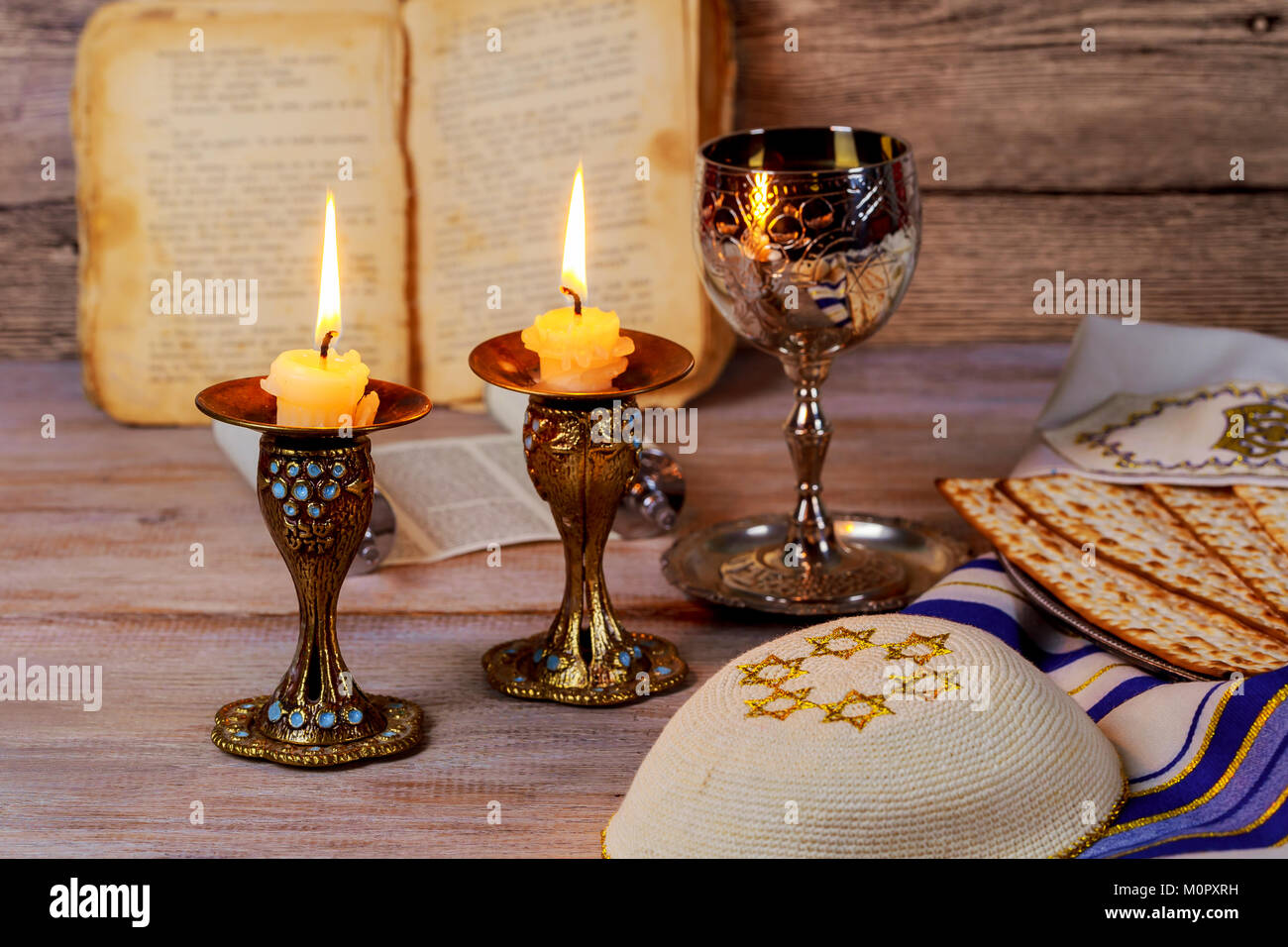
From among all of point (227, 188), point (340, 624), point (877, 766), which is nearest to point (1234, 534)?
point (877, 766)

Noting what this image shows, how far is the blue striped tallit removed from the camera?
24.8 inches

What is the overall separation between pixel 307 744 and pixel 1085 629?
1.39 feet

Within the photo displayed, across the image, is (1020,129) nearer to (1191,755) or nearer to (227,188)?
(227,188)


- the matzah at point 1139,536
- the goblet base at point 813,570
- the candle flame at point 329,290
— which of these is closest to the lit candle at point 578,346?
the candle flame at point 329,290

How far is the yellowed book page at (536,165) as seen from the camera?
1302mm

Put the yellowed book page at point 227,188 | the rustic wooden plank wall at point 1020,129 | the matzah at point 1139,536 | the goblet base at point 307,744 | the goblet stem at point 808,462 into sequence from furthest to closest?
1. the rustic wooden plank wall at point 1020,129
2. the yellowed book page at point 227,188
3. the goblet stem at point 808,462
4. the matzah at point 1139,536
5. the goblet base at point 307,744

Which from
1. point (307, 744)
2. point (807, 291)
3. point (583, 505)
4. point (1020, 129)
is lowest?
point (307, 744)

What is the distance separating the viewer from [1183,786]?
0.67m

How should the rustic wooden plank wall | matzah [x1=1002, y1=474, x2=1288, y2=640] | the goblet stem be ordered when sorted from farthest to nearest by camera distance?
the rustic wooden plank wall
the goblet stem
matzah [x1=1002, y1=474, x2=1288, y2=640]

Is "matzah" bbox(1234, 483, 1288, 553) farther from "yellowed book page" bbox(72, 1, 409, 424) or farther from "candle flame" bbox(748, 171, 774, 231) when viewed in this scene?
"yellowed book page" bbox(72, 1, 409, 424)

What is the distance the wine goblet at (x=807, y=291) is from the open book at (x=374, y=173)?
33 centimetres

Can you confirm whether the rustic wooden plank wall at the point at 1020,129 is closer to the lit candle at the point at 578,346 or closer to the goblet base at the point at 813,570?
the goblet base at the point at 813,570

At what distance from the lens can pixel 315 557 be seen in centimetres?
72

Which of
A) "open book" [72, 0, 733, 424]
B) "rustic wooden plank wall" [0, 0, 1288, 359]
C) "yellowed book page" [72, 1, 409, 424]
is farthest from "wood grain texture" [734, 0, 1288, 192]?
"yellowed book page" [72, 1, 409, 424]
